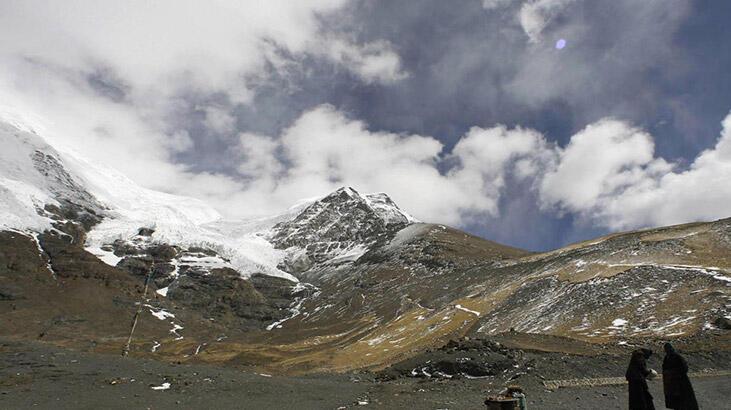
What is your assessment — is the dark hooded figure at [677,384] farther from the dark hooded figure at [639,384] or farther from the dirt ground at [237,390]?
the dirt ground at [237,390]

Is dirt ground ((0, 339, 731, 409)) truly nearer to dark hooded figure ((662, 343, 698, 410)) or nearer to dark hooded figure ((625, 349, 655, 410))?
dark hooded figure ((662, 343, 698, 410))

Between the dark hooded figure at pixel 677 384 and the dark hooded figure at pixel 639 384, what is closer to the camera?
the dark hooded figure at pixel 677 384

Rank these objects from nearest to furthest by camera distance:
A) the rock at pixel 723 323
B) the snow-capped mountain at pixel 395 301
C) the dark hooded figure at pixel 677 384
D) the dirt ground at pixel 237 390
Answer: the dark hooded figure at pixel 677 384 < the dirt ground at pixel 237 390 < the rock at pixel 723 323 < the snow-capped mountain at pixel 395 301

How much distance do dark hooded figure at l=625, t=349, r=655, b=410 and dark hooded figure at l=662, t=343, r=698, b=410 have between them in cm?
47

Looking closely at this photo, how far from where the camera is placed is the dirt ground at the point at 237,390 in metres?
20.8

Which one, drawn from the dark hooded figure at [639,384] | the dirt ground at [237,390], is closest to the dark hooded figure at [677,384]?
the dark hooded figure at [639,384]

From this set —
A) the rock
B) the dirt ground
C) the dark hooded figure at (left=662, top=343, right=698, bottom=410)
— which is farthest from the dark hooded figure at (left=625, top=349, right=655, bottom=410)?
the rock

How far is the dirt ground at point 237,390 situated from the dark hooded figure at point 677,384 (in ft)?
23.2

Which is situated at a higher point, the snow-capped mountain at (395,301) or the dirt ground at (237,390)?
the snow-capped mountain at (395,301)

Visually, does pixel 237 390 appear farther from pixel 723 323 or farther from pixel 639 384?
pixel 723 323

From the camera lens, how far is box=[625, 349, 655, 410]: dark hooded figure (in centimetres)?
1246

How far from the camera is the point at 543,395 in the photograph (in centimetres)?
2173

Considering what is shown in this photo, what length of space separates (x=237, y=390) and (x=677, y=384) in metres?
21.8

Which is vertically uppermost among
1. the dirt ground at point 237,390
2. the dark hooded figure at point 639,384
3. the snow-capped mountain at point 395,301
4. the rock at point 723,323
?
the snow-capped mountain at point 395,301
